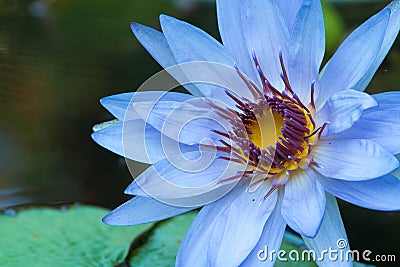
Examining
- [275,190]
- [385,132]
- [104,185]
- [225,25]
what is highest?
[225,25]

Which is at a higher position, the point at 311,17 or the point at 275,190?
the point at 311,17

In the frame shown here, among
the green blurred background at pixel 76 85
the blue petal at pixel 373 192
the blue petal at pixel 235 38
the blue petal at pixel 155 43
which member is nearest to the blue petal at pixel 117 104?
the blue petal at pixel 155 43

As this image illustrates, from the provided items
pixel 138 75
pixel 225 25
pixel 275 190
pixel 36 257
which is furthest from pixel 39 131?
pixel 275 190

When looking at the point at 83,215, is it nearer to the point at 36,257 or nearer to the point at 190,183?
the point at 36,257

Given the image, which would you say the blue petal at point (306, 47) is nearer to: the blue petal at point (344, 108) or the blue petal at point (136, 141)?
the blue petal at point (344, 108)

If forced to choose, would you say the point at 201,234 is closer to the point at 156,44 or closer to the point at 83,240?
the point at 156,44

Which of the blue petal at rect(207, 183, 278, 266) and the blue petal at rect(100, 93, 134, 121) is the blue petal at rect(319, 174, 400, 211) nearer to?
the blue petal at rect(207, 183, 278, 266)
